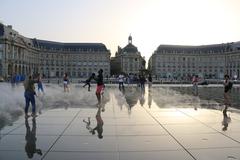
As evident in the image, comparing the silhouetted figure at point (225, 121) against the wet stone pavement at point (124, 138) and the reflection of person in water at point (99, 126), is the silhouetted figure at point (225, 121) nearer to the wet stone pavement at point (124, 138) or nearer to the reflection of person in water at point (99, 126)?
the wet stone pavement at point (124, 138)

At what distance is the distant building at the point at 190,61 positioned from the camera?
184 metres

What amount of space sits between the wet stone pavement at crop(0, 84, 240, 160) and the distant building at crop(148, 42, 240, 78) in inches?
6740

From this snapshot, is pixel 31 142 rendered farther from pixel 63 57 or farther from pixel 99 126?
pixel 63 57

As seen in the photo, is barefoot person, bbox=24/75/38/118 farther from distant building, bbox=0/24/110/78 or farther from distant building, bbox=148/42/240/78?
distant building, bbox=148/42/240/78

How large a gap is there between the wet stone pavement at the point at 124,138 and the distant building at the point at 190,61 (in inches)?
6740

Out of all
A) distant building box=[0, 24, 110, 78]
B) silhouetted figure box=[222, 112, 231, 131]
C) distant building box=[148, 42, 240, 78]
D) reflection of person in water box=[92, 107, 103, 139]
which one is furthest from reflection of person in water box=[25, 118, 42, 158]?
distant building box=[148, 42, 240, 78]

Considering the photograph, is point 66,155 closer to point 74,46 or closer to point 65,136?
point 65,136

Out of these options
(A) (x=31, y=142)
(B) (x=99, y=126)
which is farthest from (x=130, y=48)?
(A) (x=31, y=142)

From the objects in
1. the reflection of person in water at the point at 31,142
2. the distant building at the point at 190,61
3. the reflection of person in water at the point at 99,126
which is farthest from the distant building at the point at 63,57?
the reflection of person in water at the point at 31,142

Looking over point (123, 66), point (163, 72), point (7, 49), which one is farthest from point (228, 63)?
point (7, 49)

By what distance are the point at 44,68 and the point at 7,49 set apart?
188 ft

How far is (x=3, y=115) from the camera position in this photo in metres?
14.0

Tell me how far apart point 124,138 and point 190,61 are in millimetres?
184817

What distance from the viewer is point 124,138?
31.9 ft
